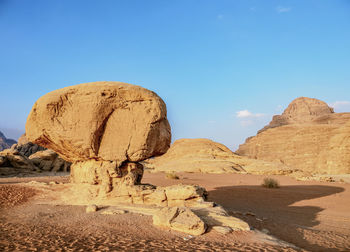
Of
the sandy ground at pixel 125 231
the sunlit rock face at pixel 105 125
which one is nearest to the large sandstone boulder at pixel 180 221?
the sandy ground at pixel 125 231

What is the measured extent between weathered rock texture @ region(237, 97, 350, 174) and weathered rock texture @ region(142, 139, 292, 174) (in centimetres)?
893

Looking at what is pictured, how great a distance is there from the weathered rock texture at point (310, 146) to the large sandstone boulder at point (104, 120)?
28385 mm

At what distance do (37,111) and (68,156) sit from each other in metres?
1.73

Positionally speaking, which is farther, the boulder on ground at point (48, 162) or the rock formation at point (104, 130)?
the boulder on ground at point (48, 162)

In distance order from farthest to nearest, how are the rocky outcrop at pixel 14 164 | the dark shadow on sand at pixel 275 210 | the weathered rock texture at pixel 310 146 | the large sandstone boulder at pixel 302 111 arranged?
the large sandstone boulder at pixel 302 111, the weathered rock texture at pixel 310 146, the rocky outcrop at pixel 14 164, the dark shadow on sand at pixel 275 210

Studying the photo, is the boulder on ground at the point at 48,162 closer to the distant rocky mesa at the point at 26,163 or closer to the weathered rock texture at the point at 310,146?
the distant rocky mesa at the point at 26,163

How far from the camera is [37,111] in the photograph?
7.37m

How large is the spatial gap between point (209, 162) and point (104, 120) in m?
19.1

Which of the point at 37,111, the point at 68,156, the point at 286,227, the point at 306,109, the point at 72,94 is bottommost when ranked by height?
the point at 286,227

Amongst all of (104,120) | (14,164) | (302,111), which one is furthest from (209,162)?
(302,111)

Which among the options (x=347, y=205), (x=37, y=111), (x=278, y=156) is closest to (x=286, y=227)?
(x=347, y=205)

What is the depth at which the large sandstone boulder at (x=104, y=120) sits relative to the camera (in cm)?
707

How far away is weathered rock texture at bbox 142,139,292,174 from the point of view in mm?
23062

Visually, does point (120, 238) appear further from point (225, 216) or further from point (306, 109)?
point (306, 109)
